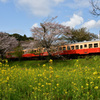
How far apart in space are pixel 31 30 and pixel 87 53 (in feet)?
32.2

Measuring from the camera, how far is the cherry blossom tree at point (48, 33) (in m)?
20.2

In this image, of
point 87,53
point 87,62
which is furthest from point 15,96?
point 87,53

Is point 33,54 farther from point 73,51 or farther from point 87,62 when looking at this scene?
point 87,62

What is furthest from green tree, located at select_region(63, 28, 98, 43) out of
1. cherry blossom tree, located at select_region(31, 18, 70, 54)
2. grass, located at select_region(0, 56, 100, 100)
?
grass, located at select_region(0, 56, 100, 100)

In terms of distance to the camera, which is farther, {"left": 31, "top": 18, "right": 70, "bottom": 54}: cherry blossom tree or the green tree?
the green tree

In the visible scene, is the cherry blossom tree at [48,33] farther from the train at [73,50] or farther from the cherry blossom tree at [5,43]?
the cherry blossom tree at [5,43]

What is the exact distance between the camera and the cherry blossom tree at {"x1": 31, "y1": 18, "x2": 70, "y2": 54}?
2019 centimetres

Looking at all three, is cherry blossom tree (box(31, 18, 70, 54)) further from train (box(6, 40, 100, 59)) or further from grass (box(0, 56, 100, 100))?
grass (box(0, 56, 100, 100))

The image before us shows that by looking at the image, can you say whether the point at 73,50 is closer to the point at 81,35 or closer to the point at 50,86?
the point at 81,35

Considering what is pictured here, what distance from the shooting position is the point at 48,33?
20750 millimetres

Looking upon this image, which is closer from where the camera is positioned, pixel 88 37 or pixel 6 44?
pixel 6 44

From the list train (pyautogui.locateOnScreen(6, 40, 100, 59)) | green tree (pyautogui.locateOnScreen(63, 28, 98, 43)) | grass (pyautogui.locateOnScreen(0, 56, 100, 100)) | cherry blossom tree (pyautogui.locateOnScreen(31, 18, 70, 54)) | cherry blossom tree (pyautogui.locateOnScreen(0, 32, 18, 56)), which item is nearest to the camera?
grass (pyautogui.locateOnScreen(0, 56, 100, 100))

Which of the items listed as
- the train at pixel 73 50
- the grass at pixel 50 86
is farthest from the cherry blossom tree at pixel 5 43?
the grass at pixel 50 86

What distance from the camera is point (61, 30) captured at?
20750mm
